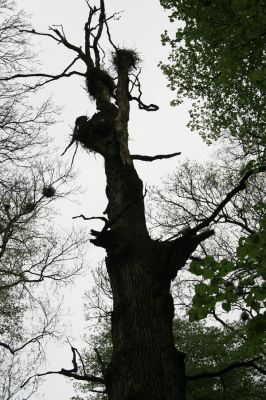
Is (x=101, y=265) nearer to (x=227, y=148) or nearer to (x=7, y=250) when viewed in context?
(x=7, y=250)

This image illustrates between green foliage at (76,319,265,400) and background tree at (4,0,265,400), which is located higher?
green foliage at (76,319,265,400)

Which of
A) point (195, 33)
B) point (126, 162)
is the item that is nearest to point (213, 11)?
point (195, 33)

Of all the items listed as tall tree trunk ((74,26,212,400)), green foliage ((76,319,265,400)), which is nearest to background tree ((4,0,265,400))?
tall tree trunk ((74,26,212,400))

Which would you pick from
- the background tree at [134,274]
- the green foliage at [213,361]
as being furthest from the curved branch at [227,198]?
the green foliage at [213,361]

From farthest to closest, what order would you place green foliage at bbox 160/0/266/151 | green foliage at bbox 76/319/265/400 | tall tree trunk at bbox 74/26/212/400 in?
green foliage at bbox 76/319/265/400, green foliage at bbox 160/0/266/151, tall tree trunk at bbox 74/26/212/400

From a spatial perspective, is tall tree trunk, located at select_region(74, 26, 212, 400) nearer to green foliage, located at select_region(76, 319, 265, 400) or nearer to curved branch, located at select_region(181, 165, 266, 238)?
curved branch, located at select_region(181, 165, 266, 238)

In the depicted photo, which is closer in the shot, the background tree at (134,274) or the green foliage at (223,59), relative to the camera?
the background tree at (134,274)

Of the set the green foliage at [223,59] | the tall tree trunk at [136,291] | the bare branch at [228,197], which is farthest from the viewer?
the green foliage at [223,59]

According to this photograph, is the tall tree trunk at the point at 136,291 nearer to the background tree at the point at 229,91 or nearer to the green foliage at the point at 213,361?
the background tree at the point at 229,91

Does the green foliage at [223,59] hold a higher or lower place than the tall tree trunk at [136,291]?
higher

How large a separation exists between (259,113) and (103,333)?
47.1ft

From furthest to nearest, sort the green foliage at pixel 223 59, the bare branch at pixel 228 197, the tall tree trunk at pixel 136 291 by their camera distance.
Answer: the green foliage at pixel 223 59, the bare branch at pixel 228 197, the tall tree trunk at pixel 136 291

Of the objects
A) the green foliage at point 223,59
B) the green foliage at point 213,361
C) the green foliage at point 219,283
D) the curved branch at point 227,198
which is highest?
the green foliage at point 223,59

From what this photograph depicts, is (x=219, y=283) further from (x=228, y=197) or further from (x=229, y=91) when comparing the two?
(x=229, y=91)
